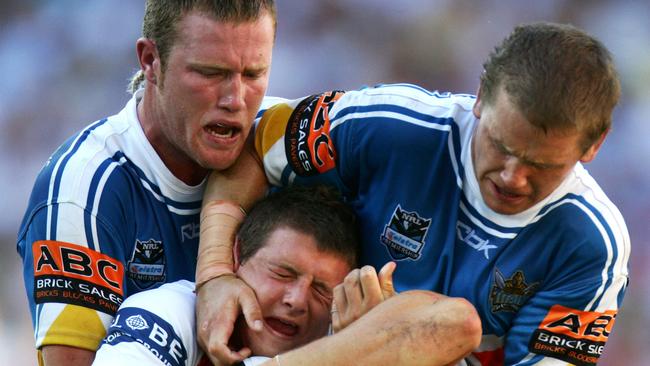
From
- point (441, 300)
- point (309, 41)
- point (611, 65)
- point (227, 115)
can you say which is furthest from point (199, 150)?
point (309, 41)

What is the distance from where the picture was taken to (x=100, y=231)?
7.89 ft

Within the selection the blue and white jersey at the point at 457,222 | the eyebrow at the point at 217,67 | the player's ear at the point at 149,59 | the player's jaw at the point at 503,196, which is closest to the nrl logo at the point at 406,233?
the blue and white jersey at the point at 457,222

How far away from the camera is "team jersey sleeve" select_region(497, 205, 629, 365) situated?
2.19 metres

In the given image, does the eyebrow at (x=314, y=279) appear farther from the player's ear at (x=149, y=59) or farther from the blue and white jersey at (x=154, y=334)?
the player's ear at (x=149, y=59)

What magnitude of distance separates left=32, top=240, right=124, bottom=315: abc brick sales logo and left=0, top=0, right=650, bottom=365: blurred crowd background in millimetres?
1789

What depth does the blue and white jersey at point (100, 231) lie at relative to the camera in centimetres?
238

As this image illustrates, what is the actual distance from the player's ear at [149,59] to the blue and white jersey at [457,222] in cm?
30

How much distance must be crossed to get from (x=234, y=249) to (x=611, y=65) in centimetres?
97

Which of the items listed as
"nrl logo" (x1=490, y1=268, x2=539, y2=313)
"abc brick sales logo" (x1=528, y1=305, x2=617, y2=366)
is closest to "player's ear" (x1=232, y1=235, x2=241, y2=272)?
"nrl logo" (x1=490, y1=268, x2=539, y2=313)

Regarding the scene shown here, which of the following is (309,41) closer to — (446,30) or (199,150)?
(446,30)

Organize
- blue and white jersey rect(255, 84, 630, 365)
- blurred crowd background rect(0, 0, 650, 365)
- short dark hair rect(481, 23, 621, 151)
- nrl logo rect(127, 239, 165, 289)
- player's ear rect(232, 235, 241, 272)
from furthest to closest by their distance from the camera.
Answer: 1. blurred crowd background rect(0, 0, 650, 365)
2. nrl logo rect(127, 239, 165, 289)
3. player's ear rect(232, 235, 241, 272)
4. blue and white jersey rect(255, 84, 630, 365)
5. short dark hair rect(481, 23, 621, 151)

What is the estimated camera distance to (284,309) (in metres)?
2.29

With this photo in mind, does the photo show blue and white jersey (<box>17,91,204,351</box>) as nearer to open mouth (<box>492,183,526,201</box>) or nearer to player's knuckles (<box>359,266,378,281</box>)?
player's knuckles (<box>359,266,378,281</box>)

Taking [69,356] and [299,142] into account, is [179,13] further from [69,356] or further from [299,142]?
[69,356]
